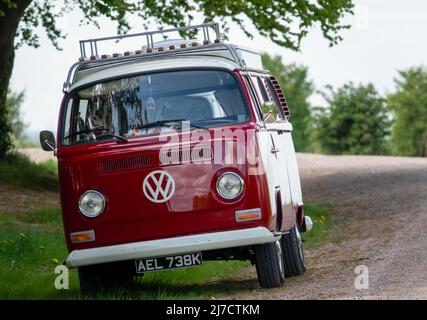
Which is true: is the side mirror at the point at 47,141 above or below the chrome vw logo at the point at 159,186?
above

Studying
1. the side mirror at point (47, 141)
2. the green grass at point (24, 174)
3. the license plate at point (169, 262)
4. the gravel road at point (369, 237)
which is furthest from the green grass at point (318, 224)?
the green grass at point (24, 174)

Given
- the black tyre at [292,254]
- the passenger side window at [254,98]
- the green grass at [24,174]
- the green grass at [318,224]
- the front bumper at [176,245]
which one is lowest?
the green grass at [318,224]

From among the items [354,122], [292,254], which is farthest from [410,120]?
[292,254]

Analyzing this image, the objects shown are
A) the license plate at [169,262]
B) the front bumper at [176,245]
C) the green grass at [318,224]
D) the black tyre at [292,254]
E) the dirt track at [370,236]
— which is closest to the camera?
the front bumper at [176,245]

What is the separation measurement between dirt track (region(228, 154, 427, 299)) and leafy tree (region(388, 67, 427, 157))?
41681 millimetres

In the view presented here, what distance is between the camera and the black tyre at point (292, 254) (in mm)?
12344

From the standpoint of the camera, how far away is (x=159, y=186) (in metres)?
10.5

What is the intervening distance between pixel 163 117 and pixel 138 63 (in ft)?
2.26

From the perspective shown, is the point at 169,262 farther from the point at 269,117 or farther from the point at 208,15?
the point at 208,15

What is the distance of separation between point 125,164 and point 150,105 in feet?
2.22

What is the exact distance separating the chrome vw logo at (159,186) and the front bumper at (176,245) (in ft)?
1.25

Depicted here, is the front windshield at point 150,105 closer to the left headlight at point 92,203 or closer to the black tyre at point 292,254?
the left headlight at point 92,203

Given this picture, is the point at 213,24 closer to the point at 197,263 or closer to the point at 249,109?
the point at 249,109

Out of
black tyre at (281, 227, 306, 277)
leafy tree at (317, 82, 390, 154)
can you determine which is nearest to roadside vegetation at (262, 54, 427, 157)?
leafy tree at (317, 82, 390, 154)
